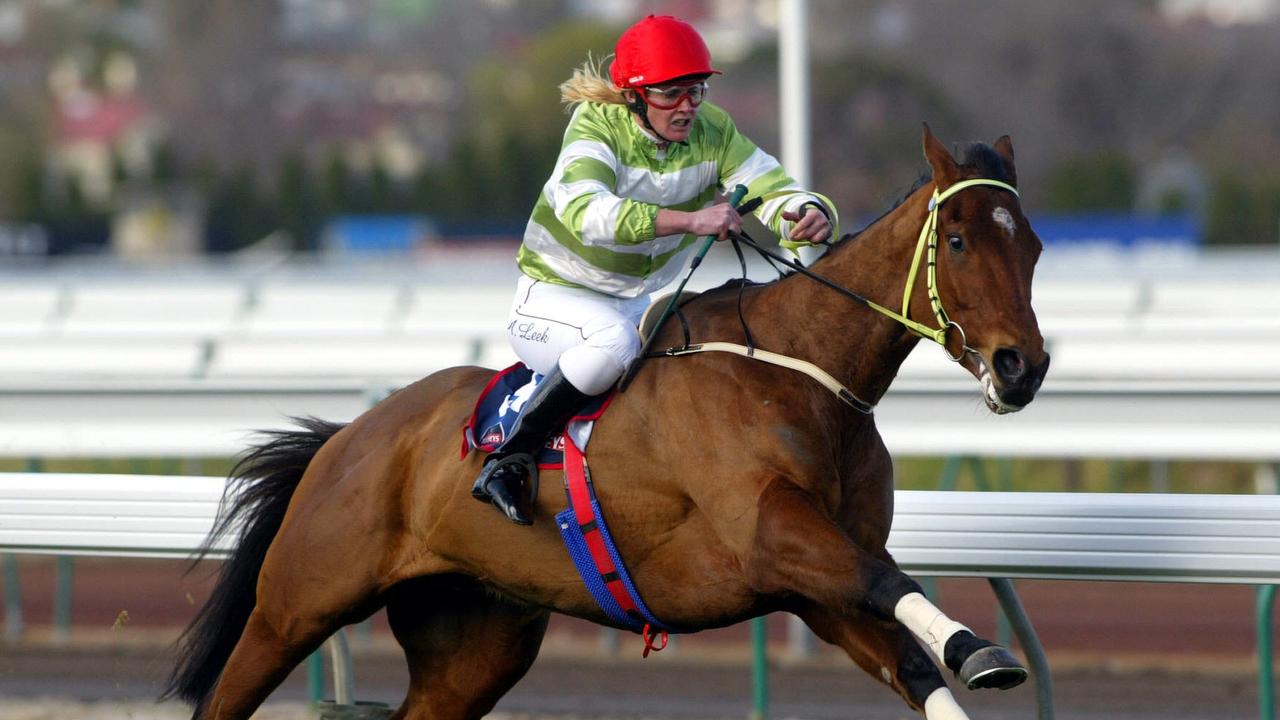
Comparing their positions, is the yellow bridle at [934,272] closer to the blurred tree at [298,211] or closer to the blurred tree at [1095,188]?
the blurred tree at [1095,188]

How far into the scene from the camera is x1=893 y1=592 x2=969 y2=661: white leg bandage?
12.0 ft

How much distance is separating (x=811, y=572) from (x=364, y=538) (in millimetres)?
1315

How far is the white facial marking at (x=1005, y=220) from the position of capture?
12.7 ft

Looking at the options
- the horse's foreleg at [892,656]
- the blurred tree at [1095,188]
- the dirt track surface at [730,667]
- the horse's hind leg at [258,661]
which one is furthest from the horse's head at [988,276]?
the blurred tree at [1095,188]

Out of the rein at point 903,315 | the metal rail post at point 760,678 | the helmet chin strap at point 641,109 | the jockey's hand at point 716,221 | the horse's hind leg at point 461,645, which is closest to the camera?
the rein at point 903,315

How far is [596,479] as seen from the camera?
4.33 meters

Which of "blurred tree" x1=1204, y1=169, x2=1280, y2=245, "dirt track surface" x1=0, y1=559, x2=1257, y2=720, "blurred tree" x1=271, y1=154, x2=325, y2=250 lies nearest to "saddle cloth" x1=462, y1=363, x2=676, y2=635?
"dirt track surface" x1=0, y1=559, x2=1257, y2=720

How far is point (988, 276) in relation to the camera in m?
3.83

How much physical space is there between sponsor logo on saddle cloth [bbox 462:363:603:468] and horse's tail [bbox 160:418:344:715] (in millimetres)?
714

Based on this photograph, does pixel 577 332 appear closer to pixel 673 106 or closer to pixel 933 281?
A: pixel 673 106

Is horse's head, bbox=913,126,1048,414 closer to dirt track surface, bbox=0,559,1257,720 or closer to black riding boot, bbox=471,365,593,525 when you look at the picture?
black riding boot, bbox=471,365,593,525

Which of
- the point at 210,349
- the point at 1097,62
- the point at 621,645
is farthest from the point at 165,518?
the point at 1097,62

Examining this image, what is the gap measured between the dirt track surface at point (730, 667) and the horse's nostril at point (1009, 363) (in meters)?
2.72

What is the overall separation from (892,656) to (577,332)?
1.08 meters
